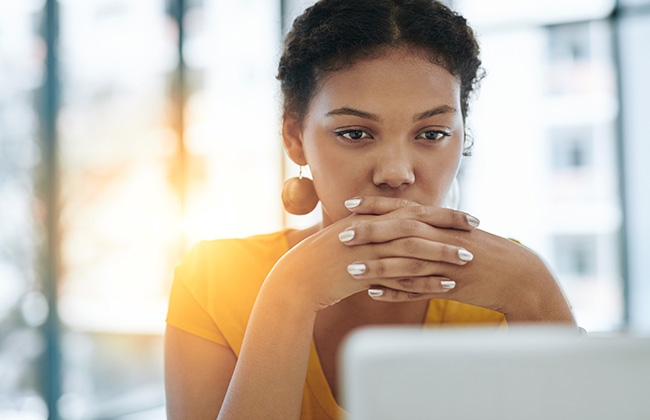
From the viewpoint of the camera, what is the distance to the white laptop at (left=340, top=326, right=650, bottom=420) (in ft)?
0.80

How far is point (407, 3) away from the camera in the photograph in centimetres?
102

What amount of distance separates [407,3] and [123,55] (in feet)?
9.11

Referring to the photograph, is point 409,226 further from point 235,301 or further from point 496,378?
point 496,378

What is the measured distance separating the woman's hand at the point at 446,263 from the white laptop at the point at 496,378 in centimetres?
58

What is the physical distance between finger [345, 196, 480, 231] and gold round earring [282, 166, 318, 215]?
0.22 meters

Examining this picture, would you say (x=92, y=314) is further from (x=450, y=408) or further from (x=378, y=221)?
(x=450, y=408)

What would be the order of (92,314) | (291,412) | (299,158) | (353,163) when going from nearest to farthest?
1. (291,412)
2. (353,163)
3. (299,158)
4. (92,314)

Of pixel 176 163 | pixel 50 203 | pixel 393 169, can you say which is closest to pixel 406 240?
pixel 393 169

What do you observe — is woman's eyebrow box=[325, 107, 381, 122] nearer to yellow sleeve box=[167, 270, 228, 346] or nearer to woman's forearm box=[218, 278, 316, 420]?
woman's forearm box=[218, 278, 316, 420]

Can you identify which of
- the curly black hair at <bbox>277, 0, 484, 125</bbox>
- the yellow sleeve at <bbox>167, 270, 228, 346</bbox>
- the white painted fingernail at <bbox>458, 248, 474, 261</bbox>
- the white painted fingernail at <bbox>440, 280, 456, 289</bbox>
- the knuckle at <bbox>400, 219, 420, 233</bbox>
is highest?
the curly black hair at <bbox>277, 0, 484, 125</bbox>

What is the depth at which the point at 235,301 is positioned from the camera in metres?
1.06

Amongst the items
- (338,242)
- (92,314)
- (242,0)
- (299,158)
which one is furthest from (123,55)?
(338,242)

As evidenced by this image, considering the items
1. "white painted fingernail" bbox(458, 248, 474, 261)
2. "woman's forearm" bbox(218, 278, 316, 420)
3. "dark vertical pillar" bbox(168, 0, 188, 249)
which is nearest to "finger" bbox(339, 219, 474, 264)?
"white painted fingernail" bbox(458, 248, 474, 261)

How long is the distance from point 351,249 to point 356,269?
3 centimetres
